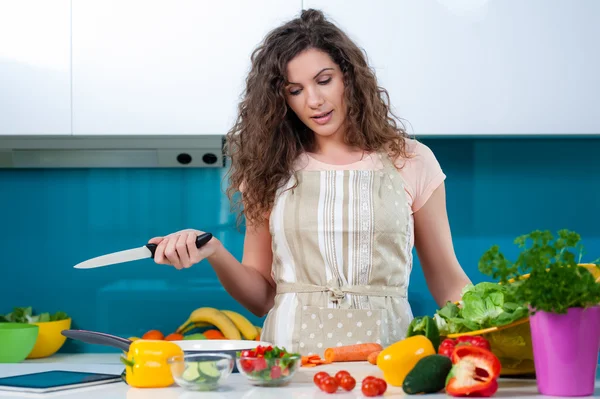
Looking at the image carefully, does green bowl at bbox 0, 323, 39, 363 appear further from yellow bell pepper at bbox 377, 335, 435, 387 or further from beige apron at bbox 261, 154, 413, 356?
yellow bell pepper at bbox 377, 335, 435, 387

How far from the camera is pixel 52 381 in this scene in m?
1.18

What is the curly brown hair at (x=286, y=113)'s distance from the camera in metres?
1.79

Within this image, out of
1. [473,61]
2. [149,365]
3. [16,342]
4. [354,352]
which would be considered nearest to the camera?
[149,365]

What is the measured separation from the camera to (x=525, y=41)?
2.37 metres

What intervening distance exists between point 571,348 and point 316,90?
0.90 metres

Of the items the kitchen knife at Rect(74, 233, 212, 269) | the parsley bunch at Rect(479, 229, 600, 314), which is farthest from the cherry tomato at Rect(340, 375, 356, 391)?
the kitchen knife at Rect(74, 233, 212, 269)

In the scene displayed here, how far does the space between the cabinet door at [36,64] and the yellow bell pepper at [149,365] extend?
4.63 feet

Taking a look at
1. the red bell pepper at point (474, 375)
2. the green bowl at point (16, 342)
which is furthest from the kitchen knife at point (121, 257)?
the green bowl at point (16, 342)

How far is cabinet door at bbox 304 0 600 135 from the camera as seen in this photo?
2.36 m

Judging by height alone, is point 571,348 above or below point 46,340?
above

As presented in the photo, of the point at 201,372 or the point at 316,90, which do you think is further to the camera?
the point at 316,90

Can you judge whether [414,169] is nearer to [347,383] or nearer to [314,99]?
[314,99]

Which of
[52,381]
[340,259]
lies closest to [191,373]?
[52,381]

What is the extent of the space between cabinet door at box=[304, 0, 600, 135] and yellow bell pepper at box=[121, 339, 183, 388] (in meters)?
1.40
